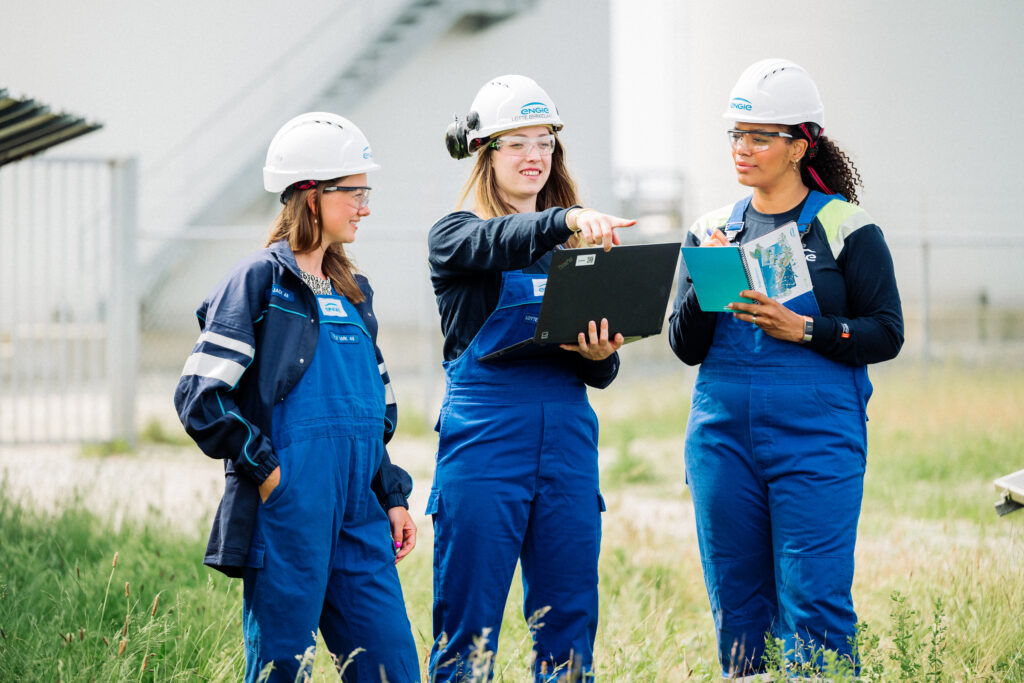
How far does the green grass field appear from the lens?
3.81 metres

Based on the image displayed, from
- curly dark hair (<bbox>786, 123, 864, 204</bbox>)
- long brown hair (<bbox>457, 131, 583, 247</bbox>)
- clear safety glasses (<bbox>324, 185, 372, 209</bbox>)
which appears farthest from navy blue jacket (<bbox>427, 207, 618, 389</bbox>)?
curly dark hair (<bbox>786, 123, 864, 204</bbox>)

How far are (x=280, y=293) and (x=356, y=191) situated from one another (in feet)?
1.38

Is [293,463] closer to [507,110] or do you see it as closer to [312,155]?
[312,155]

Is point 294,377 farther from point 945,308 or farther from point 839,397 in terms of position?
point 945,308

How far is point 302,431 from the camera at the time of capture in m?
3.17

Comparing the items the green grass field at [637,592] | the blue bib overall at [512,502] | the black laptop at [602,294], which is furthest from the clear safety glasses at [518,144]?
the green grass field at [637,592]

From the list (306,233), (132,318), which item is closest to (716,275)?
(306,233)

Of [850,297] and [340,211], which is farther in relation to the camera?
[850,297]

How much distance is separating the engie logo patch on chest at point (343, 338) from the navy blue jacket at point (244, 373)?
0.06 m

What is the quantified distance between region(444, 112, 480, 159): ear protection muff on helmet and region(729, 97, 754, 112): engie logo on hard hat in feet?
2.70

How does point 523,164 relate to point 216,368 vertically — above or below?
above

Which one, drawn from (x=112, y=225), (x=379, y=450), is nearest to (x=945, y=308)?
(x=112, y=225)

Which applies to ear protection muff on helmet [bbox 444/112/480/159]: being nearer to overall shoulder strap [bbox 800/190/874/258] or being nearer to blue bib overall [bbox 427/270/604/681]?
blue bib overall [bbox 427/270/604/681]

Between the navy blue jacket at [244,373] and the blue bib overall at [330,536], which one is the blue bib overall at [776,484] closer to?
the blue bib overall at [330,536]
